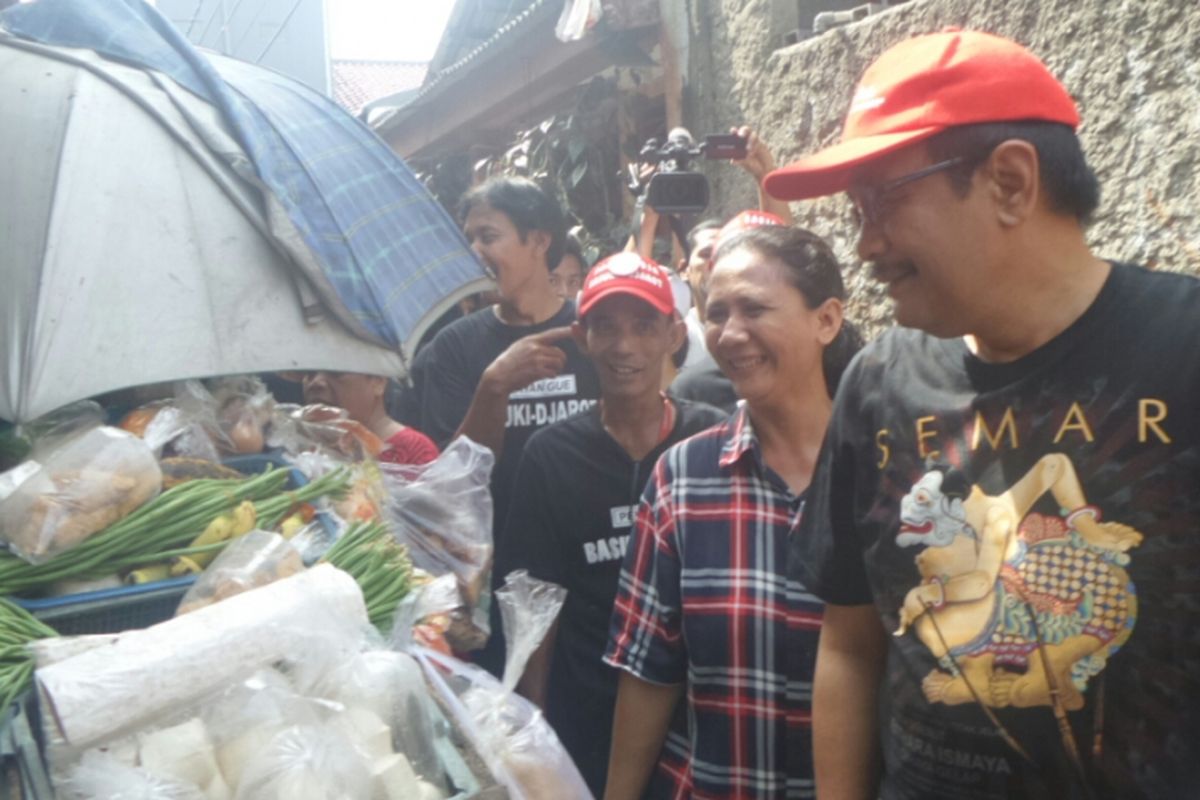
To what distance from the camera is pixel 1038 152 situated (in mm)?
1570

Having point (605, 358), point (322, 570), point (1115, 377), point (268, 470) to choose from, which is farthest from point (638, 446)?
point (1115, 377)

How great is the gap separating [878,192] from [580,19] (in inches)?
179

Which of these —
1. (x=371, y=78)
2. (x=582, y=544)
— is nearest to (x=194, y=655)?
(x=582, y=544)

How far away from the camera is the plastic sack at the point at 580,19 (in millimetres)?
5796

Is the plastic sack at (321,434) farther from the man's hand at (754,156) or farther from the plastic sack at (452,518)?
the man's hand at (754,156)

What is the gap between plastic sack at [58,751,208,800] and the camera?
154cm

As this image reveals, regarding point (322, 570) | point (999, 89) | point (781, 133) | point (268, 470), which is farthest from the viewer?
point (781, 133)

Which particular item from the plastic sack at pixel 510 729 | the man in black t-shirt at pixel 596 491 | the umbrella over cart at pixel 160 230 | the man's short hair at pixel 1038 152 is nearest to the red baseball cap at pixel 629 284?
the man in black t-shirt at pixel 596 491

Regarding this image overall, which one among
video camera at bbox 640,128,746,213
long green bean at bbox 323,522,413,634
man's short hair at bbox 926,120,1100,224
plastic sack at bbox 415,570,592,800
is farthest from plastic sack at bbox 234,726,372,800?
video camera at bbox 640,128,746,213

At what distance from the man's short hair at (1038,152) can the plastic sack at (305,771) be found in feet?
3.71

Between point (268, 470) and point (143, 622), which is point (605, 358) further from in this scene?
point (143, 622)

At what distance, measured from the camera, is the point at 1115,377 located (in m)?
1.46

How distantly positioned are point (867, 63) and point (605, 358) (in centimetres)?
163

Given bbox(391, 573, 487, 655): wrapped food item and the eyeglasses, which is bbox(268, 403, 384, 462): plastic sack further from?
the eyeglasses
